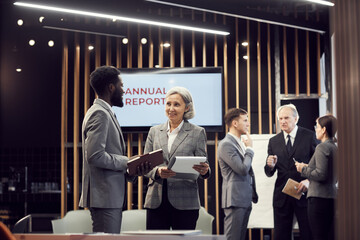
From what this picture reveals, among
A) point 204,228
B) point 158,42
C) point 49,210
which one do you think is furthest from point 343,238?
point 49,210

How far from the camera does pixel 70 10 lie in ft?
20.7

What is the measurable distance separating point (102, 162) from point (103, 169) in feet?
0.36

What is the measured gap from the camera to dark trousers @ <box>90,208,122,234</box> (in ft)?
11.5

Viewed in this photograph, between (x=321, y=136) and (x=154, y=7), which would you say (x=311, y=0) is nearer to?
(x=321, y=136)

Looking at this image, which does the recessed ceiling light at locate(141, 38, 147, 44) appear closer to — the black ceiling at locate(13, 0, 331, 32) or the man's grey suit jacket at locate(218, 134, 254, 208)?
the black ceiling at locate(13, 0, 331, 32)

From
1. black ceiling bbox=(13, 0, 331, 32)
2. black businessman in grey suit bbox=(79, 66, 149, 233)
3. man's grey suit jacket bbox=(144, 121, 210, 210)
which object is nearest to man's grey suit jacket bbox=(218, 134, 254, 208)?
man's grey suit jacket bbox=(144, 121, 210, 210)

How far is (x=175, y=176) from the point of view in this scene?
13.6ft

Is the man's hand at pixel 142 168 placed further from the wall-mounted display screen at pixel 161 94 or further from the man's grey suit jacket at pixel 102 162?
the wall-mounted display screen at pixel 161 94


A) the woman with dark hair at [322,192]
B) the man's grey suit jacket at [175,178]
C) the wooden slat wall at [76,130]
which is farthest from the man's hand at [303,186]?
the wooden slat wall at [76,130]

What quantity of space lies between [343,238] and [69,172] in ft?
29.2

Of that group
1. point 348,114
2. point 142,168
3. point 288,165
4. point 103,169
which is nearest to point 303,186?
point 288,165

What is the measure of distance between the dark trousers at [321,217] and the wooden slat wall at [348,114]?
98.2 inches

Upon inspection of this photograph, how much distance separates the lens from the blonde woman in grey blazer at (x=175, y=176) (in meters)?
4.08

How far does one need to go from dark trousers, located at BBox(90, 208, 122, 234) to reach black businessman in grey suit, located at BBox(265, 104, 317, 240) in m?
2.74
